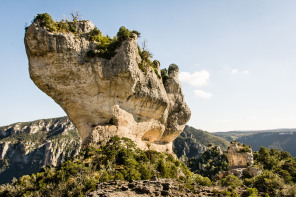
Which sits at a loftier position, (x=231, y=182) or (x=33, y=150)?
(x=231, y=182)

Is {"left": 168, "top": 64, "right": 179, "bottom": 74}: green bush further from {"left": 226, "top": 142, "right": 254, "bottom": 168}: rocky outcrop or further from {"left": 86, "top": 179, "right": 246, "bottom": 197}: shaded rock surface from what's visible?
{"left": 86, "top": 179, "right": 246, "bottom": 197}: shaded rock surface

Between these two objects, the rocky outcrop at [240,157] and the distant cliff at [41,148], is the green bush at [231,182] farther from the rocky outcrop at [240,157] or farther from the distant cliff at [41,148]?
the distant cliff at [41,148]

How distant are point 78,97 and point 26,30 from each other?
421 inches

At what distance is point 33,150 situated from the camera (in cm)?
16588

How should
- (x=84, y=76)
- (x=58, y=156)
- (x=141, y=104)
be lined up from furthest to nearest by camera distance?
(x=58, y=156) → (x=141, y=104) → (x=84, y=76)

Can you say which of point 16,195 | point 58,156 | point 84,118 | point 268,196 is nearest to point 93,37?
point 84,118

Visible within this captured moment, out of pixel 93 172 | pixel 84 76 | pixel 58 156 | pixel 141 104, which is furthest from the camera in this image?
pixel 58 156

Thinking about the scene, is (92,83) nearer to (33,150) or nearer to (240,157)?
(240,157)

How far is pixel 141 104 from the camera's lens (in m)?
31.8

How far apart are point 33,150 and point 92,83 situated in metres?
171

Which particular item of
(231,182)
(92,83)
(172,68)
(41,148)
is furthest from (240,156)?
(41,148)

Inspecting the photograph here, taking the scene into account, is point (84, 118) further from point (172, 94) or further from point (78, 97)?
point (172, 94)

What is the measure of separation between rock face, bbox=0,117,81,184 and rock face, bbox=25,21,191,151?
423 feet

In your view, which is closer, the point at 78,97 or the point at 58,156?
the point at 78,97
